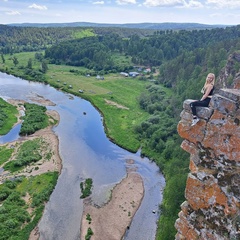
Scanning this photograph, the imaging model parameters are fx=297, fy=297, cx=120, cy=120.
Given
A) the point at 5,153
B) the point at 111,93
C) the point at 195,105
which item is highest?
the point at 195,105

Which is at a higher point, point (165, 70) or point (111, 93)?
point (165, 70)

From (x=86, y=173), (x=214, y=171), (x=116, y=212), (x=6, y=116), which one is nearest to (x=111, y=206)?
(x=116, y=212)

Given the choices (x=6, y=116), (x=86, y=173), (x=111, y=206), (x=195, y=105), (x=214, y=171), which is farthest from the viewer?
(x=6, y=116)

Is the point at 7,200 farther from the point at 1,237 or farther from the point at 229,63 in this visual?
the point at 229,63

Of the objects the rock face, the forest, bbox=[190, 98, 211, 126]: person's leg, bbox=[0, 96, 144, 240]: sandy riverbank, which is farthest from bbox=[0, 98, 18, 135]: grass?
bbox=[190, 98, 211, 126]: person's leg

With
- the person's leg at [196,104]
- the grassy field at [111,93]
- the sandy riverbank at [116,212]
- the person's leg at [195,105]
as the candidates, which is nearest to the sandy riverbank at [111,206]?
the sandy riverbank at [116,212]

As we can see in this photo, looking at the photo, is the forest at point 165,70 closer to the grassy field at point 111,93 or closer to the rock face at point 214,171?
the grassy field at point 111,93

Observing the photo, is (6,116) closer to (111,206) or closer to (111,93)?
(111,93)
